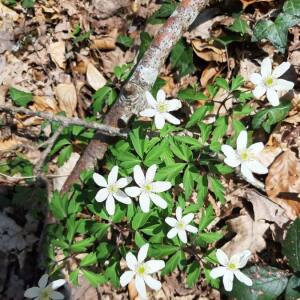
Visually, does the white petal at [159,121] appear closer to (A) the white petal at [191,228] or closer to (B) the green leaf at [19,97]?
(A) the white petal at [191,228]

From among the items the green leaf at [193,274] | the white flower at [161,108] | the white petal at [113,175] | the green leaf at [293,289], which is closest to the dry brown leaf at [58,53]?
the white flower at [161,108]

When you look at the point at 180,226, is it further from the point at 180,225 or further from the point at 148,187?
the point at 148,187

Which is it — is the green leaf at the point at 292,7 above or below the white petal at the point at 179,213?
above

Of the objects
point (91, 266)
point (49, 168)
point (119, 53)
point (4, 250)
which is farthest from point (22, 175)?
point (119, 53)

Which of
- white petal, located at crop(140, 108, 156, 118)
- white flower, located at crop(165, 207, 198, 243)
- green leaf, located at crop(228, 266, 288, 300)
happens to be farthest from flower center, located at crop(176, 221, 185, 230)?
white petal, located at crop(140, 108, 156, 118)

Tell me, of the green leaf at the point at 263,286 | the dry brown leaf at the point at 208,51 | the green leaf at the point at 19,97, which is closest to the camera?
the green leaf at the point at 263,286
